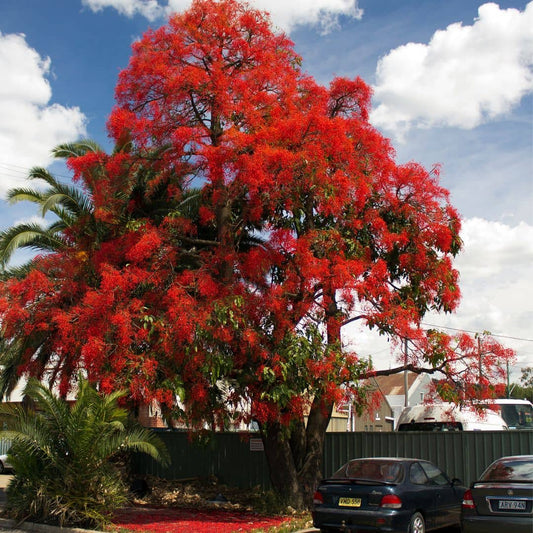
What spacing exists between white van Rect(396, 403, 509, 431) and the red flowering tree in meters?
3.07

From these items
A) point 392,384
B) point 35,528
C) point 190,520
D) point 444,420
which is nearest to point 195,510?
point 190,520

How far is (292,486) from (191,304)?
4.47 m

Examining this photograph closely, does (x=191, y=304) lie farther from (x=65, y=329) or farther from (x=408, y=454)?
(x=408, y=454)

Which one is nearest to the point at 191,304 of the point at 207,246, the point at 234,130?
the point at 207,246

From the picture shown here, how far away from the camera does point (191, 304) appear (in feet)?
40.2

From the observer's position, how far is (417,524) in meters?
9.58

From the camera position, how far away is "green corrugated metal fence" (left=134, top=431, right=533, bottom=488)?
13.2 meters

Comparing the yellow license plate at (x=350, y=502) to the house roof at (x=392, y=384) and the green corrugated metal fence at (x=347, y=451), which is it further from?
the house roof at (x=392, y=384)

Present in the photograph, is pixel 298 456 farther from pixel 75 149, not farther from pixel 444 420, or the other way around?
pixel 75 149

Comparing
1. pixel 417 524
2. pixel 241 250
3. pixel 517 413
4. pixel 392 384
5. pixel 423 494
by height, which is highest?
pixel 392 384

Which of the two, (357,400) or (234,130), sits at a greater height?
(234,130)

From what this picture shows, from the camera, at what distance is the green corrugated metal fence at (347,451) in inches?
518

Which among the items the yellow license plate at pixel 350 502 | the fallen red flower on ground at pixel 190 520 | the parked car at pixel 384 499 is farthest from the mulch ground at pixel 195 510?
the yellow license plate at pixel 350 502

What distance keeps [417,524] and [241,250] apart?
27.1 ft
